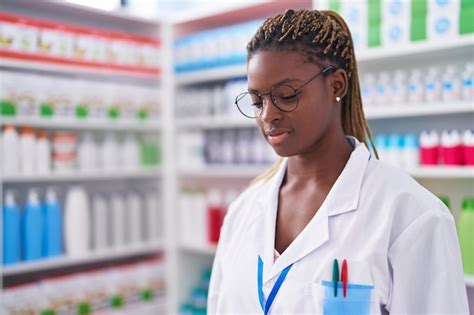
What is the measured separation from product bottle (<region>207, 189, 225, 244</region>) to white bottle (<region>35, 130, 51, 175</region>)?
0.95m

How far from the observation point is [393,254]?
1.02m

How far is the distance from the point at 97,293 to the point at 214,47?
5.17ft

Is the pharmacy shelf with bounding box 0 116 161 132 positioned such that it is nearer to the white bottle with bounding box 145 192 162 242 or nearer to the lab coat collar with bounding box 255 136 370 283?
the white bottle with bounding box 145 192 162 242

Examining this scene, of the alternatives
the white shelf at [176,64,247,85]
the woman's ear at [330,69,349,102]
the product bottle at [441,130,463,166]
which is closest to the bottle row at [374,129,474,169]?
the product bottle at [441,130,463,166]

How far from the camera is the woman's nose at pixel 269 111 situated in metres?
1.07

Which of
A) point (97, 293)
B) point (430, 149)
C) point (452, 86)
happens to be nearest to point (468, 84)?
point (452, 86)

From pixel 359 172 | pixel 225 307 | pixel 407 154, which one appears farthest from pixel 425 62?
pixel 225 307

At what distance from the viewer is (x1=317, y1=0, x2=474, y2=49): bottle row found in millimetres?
2217

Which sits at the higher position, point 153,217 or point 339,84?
point 339,84

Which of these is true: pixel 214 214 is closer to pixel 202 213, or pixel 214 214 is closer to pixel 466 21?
pixel 202 213

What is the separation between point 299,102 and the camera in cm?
107

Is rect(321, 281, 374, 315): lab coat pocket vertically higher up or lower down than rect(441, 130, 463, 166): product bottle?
lower down

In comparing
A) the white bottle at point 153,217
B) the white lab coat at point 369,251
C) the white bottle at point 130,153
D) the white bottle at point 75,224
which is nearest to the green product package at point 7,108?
the white bottle at point 75,224

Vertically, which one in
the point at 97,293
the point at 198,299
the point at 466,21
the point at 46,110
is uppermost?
the point at 466,21
